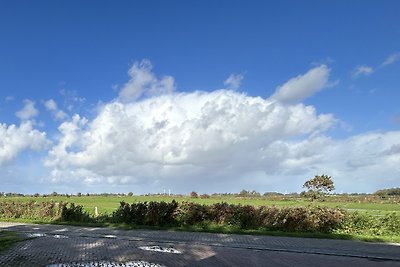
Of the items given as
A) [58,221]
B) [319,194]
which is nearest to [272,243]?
[58,221]

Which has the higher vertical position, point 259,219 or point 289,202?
point 289,202

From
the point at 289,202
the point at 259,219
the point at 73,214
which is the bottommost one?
the point at 259,219

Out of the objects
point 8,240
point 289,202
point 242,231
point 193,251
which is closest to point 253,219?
point 242,231

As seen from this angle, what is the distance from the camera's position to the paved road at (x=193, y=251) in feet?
39.4

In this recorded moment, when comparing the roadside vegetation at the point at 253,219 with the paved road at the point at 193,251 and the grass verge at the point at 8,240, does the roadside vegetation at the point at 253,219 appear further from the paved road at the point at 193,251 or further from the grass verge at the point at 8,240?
the grass verge at the point at 8,240

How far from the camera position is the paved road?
1202 cm

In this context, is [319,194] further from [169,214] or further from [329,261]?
[329,261]

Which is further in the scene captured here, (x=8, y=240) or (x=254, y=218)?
(x=254, y=218)

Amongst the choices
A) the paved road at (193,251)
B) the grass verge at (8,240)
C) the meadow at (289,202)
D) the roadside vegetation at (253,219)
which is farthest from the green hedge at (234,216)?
the grass verge at (8,240)

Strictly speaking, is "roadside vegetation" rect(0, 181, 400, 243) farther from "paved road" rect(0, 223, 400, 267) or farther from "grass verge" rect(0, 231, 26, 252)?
"grass verge" rect(0, 231, 26, 252)

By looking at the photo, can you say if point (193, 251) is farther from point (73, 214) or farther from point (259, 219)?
point (73, 214)

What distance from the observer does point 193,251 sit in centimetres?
1384

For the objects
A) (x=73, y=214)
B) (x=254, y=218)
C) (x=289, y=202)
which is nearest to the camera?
(x=254, y=218)

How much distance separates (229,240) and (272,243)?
1714mm
